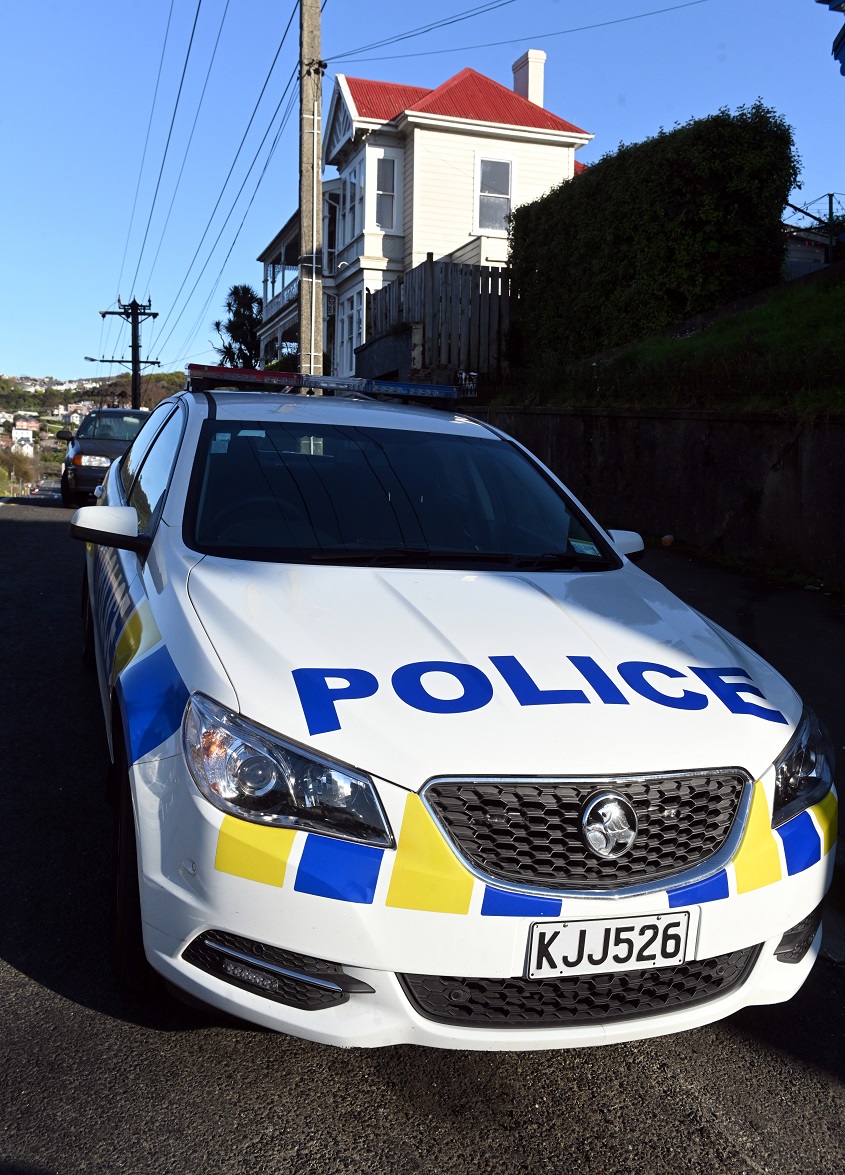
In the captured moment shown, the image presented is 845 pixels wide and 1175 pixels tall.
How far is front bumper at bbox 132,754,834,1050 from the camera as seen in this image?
87.0 inches

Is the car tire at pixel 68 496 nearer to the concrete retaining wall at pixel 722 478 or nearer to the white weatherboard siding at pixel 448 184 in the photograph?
the concrete retaining wall at pixel 722 478

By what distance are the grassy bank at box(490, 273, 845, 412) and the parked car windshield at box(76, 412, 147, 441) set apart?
24.0 ft

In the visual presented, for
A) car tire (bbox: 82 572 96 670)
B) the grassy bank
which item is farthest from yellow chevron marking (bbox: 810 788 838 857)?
the grassy bank

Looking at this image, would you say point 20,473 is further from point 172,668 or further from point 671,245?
point 172,668

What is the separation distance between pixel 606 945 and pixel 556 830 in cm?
26

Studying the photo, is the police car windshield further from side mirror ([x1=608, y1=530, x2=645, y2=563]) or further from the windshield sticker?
the windshield sticker

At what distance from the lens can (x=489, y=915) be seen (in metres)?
2.22

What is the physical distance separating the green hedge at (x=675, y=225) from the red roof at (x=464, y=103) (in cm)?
1479

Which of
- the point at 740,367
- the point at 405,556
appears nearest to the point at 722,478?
the point at 740,367

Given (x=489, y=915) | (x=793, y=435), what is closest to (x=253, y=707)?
(x=489, y=915)

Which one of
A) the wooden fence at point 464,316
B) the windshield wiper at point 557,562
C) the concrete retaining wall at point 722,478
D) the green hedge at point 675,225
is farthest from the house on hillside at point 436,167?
the windshield wiper at point 557,562

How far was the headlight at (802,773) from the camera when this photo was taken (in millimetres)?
2559

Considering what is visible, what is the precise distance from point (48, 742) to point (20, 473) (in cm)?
4692

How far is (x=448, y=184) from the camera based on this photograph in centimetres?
2845
